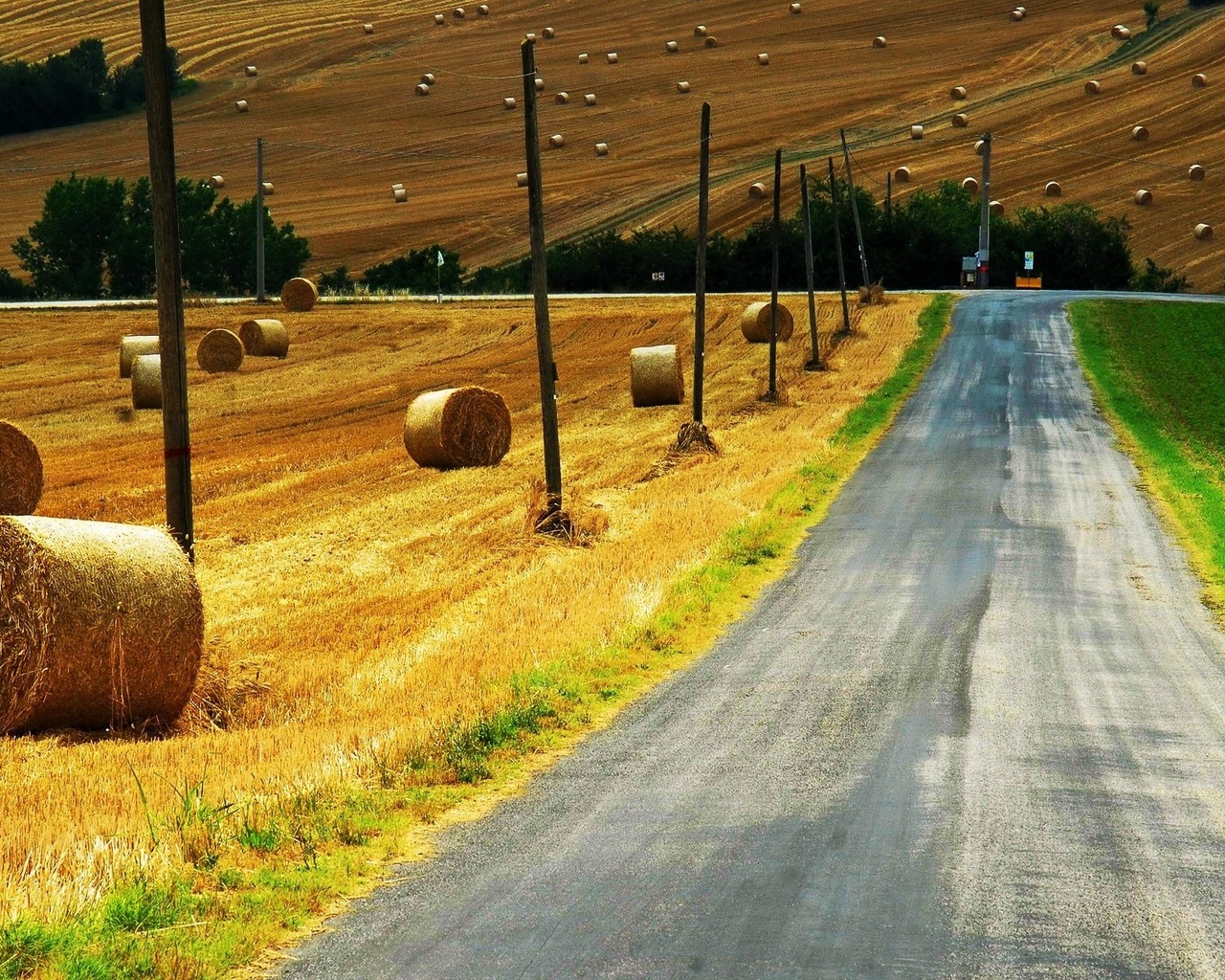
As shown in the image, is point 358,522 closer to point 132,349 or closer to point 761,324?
point 132,349

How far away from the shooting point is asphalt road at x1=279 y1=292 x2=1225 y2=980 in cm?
769

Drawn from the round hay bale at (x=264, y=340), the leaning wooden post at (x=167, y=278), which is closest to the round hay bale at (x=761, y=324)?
the round hay bale at (x=264, y=340)

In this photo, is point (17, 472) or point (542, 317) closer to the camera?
point (542, 317)

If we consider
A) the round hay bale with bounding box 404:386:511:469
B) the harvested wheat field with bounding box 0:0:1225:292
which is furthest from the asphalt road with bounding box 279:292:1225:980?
the harvested wheat field with bounding box 0:0:1225:292

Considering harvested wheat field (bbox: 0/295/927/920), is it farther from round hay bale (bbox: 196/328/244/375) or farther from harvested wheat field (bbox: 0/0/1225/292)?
harvested wheat field (bbox: 0/0/1225/292)

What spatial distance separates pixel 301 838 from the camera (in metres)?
8.97

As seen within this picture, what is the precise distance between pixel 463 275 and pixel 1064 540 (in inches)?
2467

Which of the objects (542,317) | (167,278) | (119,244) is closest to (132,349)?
(542,317)

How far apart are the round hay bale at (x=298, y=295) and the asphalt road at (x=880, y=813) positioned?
5011 cm

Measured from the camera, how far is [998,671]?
14.5 metres

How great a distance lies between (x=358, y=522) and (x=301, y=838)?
635 inches

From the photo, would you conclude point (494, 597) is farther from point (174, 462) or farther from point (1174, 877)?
point (1174, 877)

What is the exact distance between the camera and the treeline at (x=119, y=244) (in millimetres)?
83825

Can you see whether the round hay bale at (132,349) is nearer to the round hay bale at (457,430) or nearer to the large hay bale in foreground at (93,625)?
the round hay bale at (457,430)
